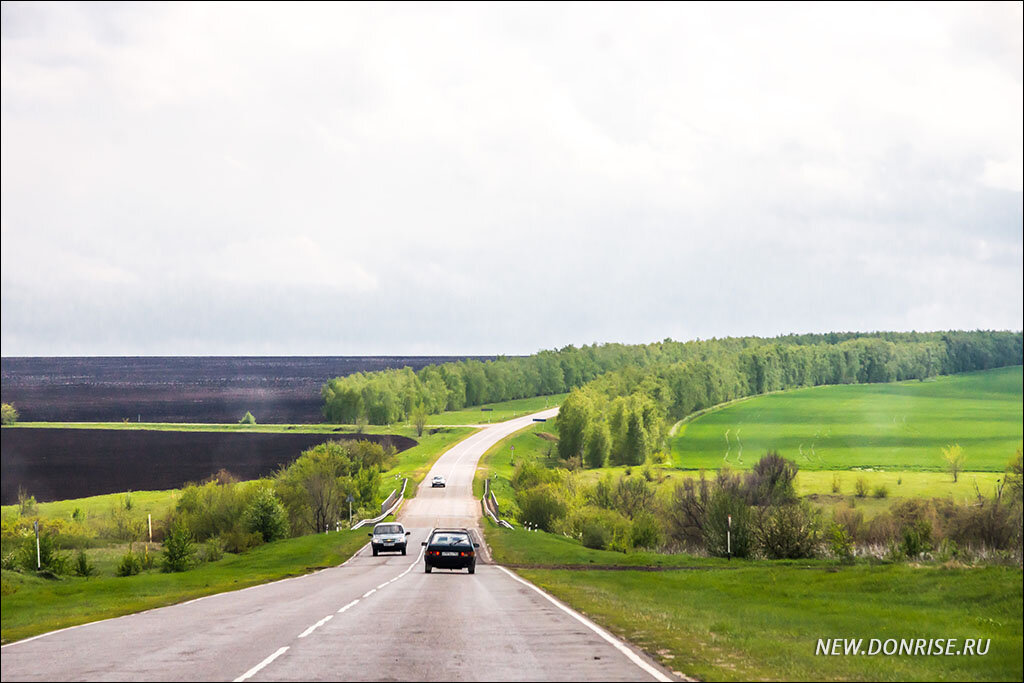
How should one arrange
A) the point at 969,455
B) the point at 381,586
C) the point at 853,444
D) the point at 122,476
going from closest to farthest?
the point at 381,586
the point at 969,455
the point at 853,444
the point at 122,476

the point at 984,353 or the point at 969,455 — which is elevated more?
the point at 984,353

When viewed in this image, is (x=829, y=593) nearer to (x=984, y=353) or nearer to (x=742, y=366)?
(x=984, y=353)

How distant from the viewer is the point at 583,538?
238ft

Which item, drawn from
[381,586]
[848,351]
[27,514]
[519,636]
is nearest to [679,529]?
[848,351]

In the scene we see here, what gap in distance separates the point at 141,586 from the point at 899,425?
47.9 m

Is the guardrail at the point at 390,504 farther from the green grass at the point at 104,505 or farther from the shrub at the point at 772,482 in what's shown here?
the shrub at the point at 772,482

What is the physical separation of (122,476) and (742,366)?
101235mm

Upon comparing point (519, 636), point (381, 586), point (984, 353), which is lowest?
point (381, 586)

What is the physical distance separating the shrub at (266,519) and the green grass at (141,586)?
22.5 ft

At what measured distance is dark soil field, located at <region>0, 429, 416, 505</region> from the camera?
105 meters

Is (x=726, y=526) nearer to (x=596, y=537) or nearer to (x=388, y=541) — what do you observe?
(x=596, y=537)

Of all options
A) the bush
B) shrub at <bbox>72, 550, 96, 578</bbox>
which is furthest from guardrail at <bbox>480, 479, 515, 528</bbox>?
shrub at <bbox>72, 550, 96, 578</bbox>

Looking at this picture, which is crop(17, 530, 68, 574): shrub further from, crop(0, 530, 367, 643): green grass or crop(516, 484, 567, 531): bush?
crop(516, 484, 567, 531): bush

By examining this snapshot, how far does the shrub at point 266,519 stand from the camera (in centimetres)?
7719
